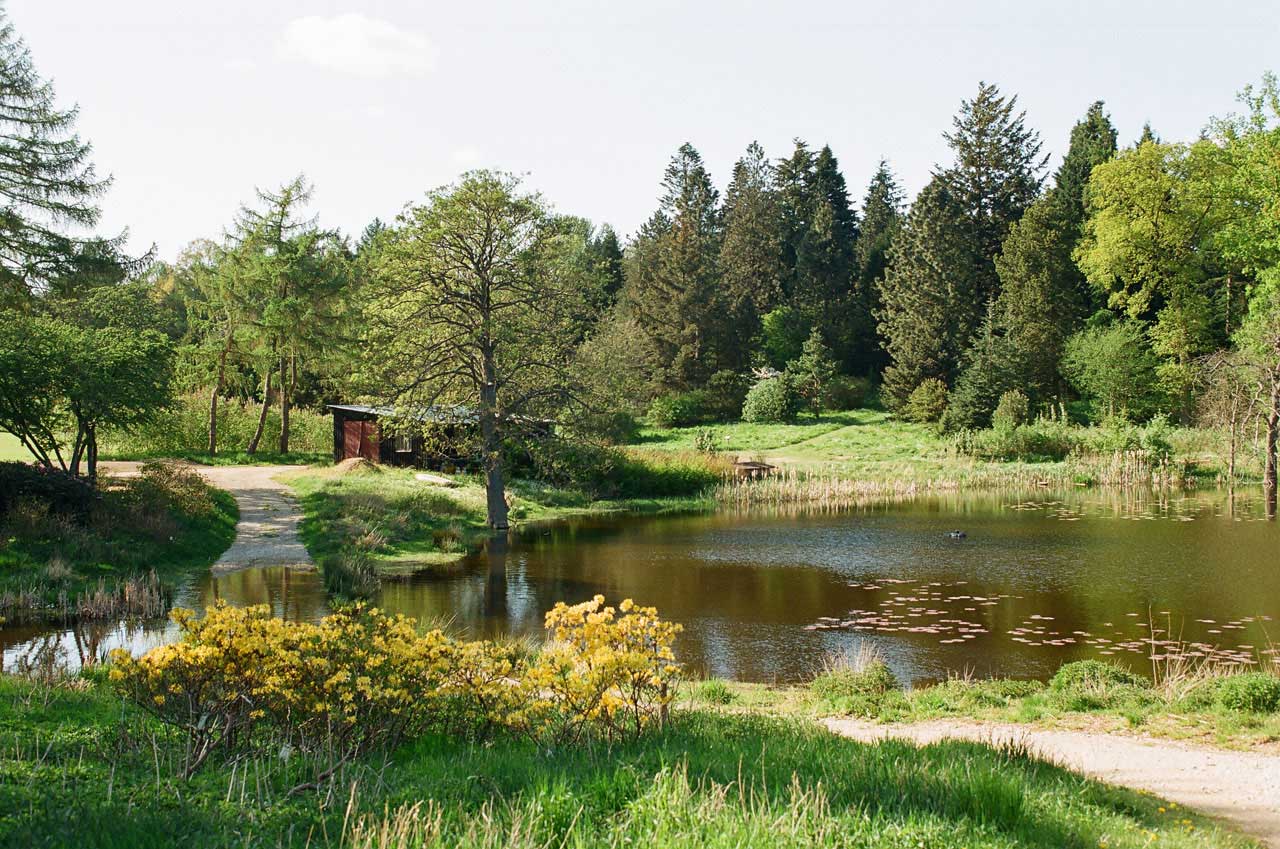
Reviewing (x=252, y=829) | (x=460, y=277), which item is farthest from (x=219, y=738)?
(x=460, y=277)

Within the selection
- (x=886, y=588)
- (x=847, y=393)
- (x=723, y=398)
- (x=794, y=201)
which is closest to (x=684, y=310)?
(x=723, y=398)

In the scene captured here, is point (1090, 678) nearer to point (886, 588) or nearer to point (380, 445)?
point (886, 588)

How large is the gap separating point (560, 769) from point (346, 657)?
2.08 m

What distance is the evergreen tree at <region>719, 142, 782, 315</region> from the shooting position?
67.2 meters

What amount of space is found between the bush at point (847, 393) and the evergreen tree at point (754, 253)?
9.76 meters

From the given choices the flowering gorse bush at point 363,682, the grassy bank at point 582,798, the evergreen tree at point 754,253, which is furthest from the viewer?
the evergreen tree at point 754,253

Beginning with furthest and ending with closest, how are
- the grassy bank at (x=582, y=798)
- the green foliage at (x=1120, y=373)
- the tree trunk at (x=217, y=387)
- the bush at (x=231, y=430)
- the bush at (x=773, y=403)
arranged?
the bush at (x=773, y=403) < the green foliage at (x=1120, y=373) < the tree trunk at (x=217, y=387) < the bush at (x=231, y=430) < the grassy bank at (x=582, y=798)

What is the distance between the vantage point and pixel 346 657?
22.9 ft

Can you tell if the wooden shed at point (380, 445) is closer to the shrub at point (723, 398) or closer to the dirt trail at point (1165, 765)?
the shrub at point (723, 398)

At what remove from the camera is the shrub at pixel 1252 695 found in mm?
10062

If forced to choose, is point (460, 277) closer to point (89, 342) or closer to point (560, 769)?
point (89, 342)

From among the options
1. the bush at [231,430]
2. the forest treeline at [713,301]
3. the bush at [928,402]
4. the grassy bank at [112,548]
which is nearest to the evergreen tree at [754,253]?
the forest treeline at [713,301]

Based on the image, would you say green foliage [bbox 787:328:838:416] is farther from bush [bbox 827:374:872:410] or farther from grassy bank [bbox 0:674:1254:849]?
grassy bank [bbox 0:674:1254:849]

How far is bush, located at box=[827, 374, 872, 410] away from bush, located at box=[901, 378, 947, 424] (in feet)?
21.5
